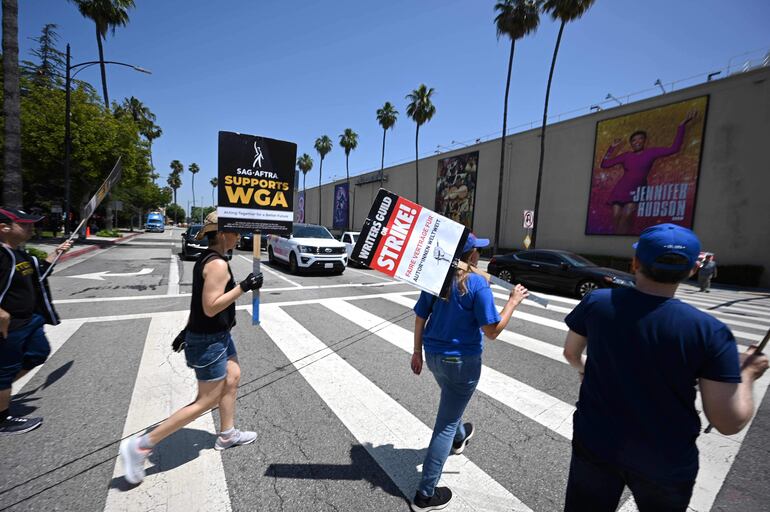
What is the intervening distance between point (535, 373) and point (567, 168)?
23.0 m

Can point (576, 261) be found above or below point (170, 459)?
above

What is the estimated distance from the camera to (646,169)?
1900 cm

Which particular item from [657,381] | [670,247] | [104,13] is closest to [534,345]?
[657,381]

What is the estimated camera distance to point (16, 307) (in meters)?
2.89

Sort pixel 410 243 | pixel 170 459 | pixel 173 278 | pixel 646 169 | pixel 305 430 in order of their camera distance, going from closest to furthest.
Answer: pixel 410 243
pixel 170 459
pixel 305 430
pixel 173 278
pixel 646 169

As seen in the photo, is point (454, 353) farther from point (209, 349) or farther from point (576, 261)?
point (576, 261)

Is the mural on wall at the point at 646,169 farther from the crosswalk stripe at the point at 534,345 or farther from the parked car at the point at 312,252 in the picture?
the crosswalk stripe at the point at 534,345

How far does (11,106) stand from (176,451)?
38.1ft

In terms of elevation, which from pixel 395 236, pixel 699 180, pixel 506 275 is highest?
pixel 699 180

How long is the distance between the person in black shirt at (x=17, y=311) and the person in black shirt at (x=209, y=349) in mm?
1353

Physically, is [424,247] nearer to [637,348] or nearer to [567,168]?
[637,348]

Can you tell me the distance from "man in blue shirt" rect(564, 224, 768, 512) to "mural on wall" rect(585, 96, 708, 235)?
70.1ft

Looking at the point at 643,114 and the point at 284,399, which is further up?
the point at 643,114

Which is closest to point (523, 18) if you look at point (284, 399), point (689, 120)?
point (689, 120)
